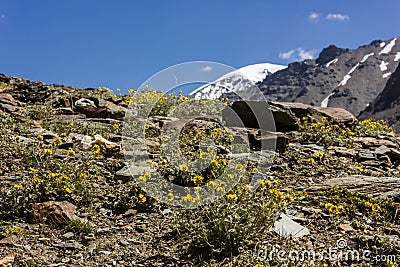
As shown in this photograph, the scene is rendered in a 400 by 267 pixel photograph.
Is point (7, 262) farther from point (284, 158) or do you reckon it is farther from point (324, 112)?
point (324, 112)

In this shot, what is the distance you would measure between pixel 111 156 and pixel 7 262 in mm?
4211

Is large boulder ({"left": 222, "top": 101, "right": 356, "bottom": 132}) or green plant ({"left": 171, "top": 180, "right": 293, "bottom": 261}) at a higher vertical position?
large boulder ({"left": 222, "top": 101, "right": 356, "bottom": 132})

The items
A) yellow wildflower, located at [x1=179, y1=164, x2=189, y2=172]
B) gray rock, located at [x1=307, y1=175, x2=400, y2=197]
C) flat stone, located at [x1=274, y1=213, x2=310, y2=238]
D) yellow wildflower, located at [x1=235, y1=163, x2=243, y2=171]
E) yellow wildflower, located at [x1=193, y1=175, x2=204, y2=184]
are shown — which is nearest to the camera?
flat stone, located at [x1=274, y1=213, x2=310, y2=238]

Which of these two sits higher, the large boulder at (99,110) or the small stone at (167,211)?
the large boulder at (99,110)

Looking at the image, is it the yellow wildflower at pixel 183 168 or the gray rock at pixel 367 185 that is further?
the yellow wildflower at pixel 183 168

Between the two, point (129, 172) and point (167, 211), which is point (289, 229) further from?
point (129, 172)

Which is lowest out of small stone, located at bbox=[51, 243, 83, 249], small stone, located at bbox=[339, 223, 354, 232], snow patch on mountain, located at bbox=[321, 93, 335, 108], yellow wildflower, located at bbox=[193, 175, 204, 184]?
small stone, located at bbox=[339, 223, 354, 232]

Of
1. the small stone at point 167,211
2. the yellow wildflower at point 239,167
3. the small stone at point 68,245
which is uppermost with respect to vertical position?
the yellow wildflower at point 239,167

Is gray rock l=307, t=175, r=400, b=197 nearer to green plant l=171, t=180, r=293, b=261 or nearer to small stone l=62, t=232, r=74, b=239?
green plant l=171, t=180, r=293, b=261

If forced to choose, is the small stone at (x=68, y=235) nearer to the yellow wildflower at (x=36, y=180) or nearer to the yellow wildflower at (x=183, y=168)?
the yellow wildflower at (x=36, y=180)

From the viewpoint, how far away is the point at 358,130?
1315cm

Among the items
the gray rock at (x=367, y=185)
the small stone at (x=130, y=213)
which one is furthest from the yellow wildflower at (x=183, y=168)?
the gray rock at (x=367, y=185)

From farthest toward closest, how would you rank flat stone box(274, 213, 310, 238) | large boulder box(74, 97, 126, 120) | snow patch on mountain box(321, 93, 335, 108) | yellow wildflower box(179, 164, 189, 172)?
snow patch on mountain box(321, 93, 335, 108)
large boulder box(74, 97, 126, 120)
yellow wildflower box(179, 164, 189, 172)
flat stone box(274, 213, 310, 238)

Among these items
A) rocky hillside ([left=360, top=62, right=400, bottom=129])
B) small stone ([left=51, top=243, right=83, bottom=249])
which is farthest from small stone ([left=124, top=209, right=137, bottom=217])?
rocky hillside ([left=360, top=62, right=400, bottom=129])
